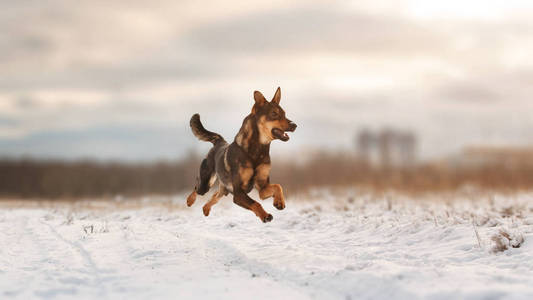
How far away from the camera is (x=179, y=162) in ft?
169

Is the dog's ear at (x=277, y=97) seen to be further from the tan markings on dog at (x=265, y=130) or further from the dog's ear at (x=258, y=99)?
the tan markings on dog at (x=265, y=130)

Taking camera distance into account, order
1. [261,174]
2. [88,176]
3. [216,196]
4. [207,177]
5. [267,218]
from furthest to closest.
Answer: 1. [88,176]
2. [207,177]
3. [216,196]
4. [261,174]
5. [267,218]

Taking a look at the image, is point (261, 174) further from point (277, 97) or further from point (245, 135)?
point (277, 97)

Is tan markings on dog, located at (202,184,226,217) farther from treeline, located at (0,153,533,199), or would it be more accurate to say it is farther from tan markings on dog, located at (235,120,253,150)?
treeline, located at (0,153,533,199)

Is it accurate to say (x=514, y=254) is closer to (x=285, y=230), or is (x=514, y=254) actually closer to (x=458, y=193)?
(x=285, y=230)

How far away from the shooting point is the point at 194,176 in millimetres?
36969

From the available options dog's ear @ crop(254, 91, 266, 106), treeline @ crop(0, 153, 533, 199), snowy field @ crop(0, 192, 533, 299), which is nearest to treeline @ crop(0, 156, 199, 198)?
treeline @ crop(0, 153, 533, 199)

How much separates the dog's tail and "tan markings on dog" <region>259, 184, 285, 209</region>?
1828 millimetres

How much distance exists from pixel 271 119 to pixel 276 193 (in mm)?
1100

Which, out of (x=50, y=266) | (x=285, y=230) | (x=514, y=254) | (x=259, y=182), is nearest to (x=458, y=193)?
(x=285, y=230)

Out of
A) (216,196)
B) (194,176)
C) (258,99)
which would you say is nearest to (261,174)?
(258,99)

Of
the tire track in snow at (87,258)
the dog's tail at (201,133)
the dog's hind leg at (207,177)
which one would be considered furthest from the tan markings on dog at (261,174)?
the tire track in snow at (87,258)

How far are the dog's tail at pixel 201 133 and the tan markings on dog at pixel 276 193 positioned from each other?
1.83 metres

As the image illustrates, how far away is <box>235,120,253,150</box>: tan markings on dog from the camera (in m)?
7.41
